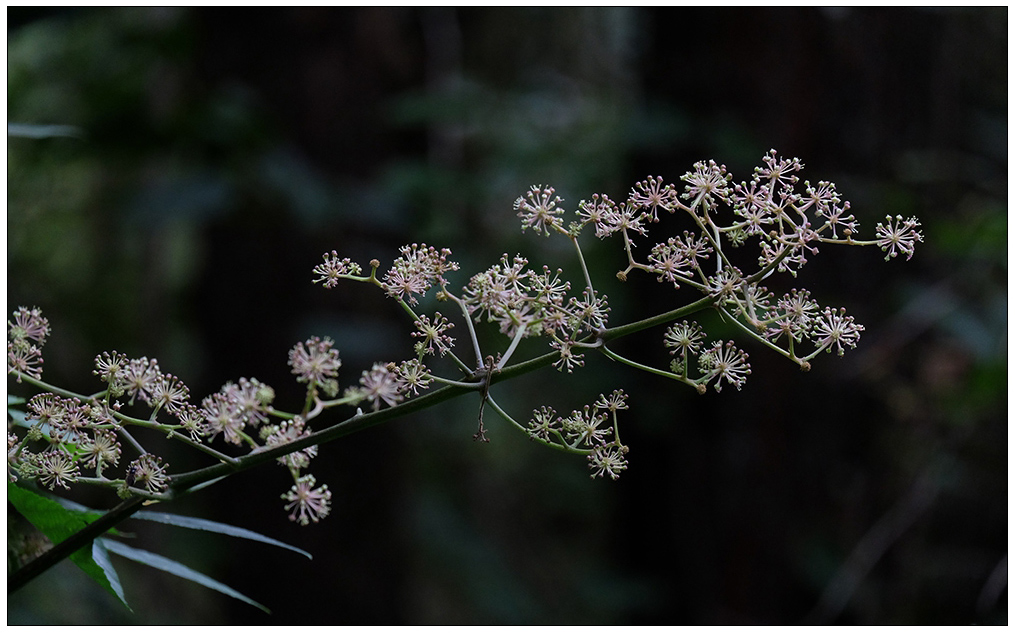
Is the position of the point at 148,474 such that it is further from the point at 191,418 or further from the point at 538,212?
the point at 538,212

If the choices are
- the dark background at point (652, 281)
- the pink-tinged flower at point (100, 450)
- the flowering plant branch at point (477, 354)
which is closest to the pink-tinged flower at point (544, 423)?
the flowering plant branch at point (477, 354)

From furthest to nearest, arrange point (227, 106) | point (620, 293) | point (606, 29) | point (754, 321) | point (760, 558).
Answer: point (606, 29)
point (620, 293)
point (760, 558)
point (227, 106)
point (754, 321)

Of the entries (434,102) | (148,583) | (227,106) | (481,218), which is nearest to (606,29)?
(481,218)

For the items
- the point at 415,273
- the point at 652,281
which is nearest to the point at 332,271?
the point at 415,273

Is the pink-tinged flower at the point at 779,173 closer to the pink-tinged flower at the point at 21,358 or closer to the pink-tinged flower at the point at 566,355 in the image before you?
the pink-tinged flower at the point at 566,355

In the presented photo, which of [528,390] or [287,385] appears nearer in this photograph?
[287,385]

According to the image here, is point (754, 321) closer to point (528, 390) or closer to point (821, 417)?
point (821, 417)
